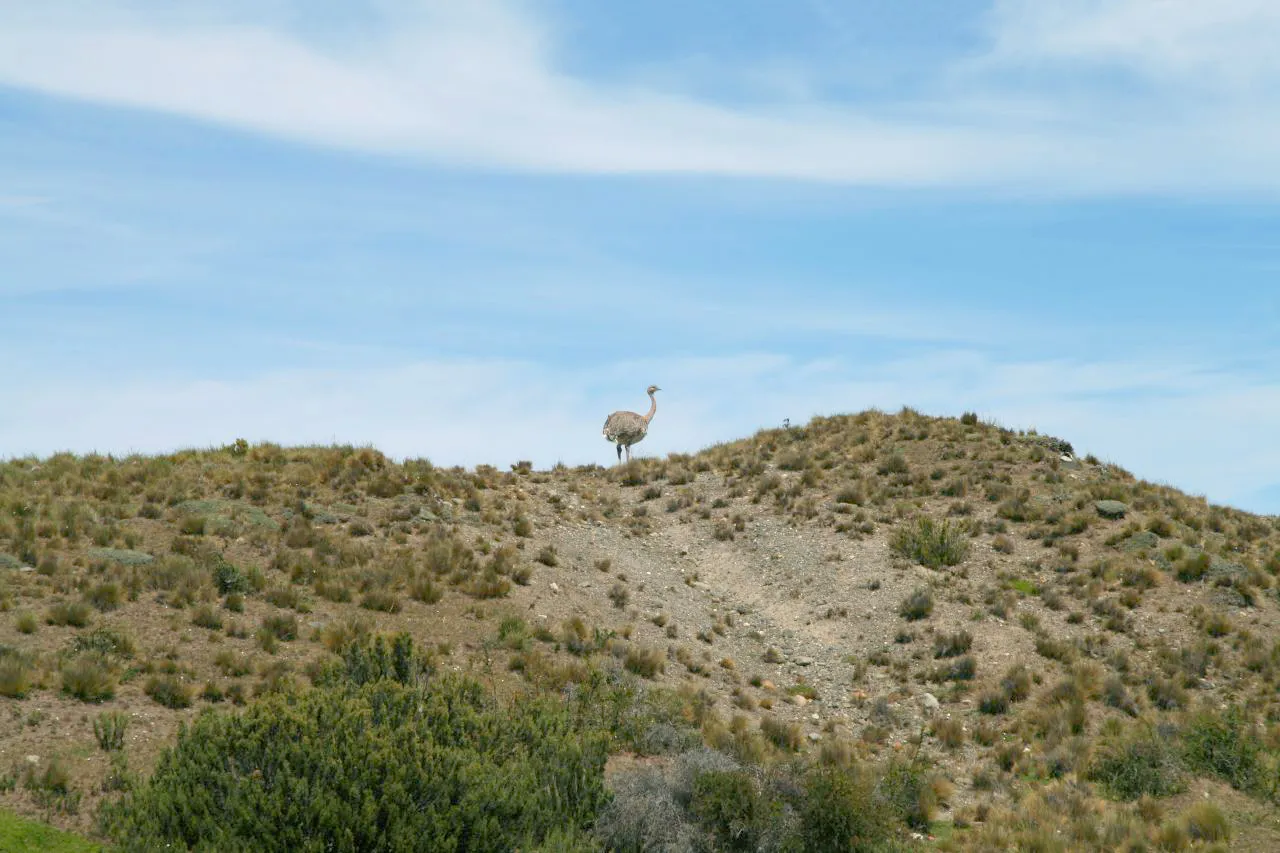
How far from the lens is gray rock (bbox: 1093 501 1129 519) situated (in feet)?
95.1

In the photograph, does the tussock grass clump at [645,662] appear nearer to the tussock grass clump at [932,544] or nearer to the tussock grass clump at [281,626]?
the tussock grass clump at [281,626]

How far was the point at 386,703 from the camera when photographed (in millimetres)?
13914

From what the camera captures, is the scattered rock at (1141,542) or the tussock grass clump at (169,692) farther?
the scattered rock at (1141,542)

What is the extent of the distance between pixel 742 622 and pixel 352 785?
15.4 meters

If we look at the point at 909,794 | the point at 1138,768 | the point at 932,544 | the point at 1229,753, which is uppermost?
the point at 932,544

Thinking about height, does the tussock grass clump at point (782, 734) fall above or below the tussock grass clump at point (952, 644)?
below

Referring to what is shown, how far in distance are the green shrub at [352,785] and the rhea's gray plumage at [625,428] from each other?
2429 cm

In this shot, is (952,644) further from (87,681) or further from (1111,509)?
(87,681)

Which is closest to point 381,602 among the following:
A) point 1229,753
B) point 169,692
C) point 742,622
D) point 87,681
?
point 169,692

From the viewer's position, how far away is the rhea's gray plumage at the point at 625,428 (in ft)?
126

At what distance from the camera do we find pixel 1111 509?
29031 mm

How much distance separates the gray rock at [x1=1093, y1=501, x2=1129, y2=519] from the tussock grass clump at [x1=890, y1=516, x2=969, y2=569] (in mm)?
3885

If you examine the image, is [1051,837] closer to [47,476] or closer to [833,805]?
[833,805]

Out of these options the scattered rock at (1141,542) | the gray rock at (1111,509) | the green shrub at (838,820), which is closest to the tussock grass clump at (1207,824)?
the green shrub at (838,820)
